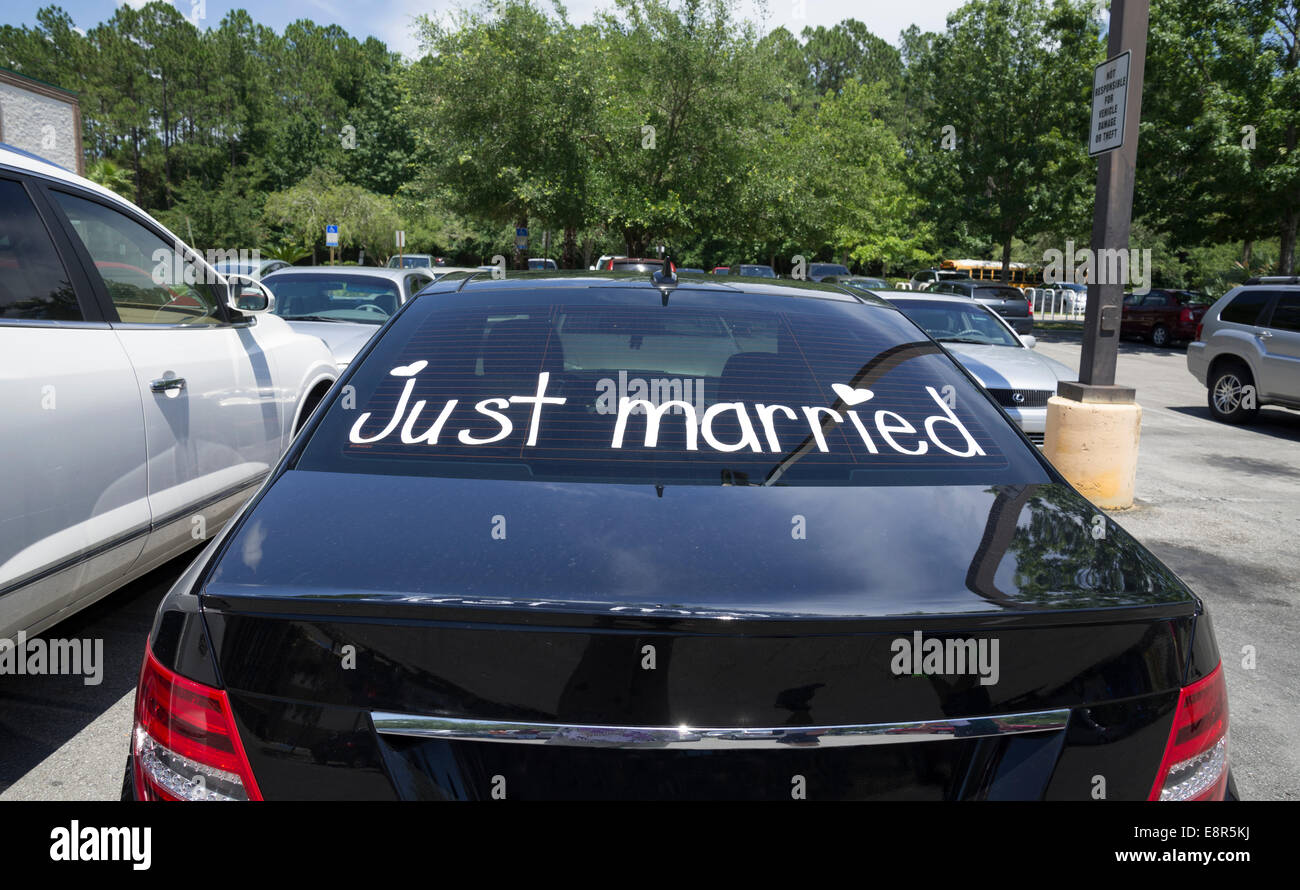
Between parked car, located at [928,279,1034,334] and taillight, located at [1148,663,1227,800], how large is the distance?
20.9 metres

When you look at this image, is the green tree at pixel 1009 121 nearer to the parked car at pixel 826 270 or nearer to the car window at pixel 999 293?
the parked car at pixel 826 270

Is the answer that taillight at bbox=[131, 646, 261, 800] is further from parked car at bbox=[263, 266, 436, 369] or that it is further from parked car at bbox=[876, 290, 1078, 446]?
parked car at bbox=[263, 266, 436, 369]

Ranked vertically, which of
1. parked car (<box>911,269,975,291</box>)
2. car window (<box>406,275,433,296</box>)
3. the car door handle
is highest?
parked car (<box>911,269,975,291</box>)

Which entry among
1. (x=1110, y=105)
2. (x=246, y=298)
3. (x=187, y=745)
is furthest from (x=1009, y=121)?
(x=187, y=745)

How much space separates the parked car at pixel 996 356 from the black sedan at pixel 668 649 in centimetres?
554

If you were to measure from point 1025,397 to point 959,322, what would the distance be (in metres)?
2.23

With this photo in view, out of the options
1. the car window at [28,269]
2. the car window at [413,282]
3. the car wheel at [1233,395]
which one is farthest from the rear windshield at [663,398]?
the car wheel at [1233,395]

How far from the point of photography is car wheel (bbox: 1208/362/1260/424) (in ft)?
38.7

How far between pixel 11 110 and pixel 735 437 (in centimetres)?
2521

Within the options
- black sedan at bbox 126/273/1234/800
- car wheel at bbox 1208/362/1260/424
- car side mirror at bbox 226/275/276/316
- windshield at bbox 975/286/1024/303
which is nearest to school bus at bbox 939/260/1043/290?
windshield at bbox 975/286/1024/303

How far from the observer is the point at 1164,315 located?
26062 mm

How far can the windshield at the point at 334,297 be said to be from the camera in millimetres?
9141

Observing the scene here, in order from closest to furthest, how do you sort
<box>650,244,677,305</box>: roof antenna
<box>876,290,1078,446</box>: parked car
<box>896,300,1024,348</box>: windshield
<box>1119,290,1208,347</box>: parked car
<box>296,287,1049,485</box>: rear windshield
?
<box>296,287,1049,485</box>: rear windshield
<box>650,244,677,305</box>: roof antenna
<box>876,290,1078,446</box>: parked car
<box>896,300,1024,348</box>: windshield
<box>1119,290,1208,347</box>: parked car

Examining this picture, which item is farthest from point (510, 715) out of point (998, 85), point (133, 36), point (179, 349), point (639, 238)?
point (133, 36)
